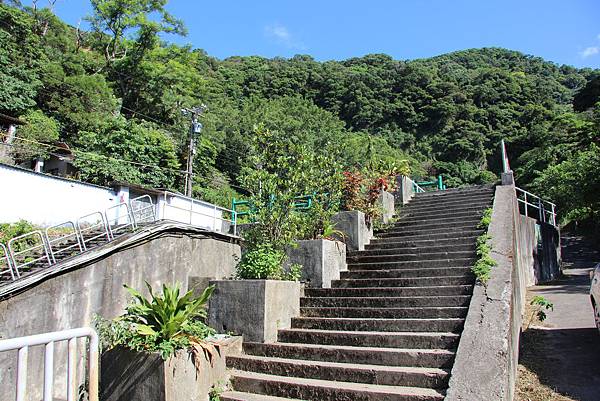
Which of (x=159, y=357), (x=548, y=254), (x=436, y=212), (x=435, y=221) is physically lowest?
(x=159, y=357)

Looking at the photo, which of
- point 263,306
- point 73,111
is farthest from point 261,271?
point 73,111

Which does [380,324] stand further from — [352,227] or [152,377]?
[352,227]

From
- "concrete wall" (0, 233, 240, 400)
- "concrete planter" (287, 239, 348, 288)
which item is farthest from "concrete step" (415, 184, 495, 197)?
"concrete wall" (0, 233, 240, 400)

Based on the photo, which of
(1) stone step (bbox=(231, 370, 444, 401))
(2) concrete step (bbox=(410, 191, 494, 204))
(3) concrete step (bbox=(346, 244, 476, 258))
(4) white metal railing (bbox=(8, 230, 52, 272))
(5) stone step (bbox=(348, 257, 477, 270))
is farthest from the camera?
(2) concrete step (bbox=(410, 191, 494, 204))

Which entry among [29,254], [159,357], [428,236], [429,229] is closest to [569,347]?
[428,236]

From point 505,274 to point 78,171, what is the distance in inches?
922

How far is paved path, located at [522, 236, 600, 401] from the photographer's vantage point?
198 inches

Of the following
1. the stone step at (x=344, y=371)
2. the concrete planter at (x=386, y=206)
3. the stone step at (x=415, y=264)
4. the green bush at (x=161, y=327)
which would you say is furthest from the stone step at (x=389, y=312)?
the concrete planter at (x=386, y=206)

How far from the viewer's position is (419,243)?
27.7 ft

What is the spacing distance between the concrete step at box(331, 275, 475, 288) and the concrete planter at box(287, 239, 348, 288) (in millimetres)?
260

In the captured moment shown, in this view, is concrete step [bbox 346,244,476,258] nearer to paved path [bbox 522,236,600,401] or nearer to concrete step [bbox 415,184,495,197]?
paved path [bbox 522,236,600,401]

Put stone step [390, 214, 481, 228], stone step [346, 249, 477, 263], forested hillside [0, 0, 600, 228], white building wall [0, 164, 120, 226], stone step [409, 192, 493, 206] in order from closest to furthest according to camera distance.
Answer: stone step [346, 249, 477, 263] < stone step [390, 214, 481, 228] < stone step [409, 192, 493, 206] < white building wall [0, 164, 120, 226] < forested hillside [0, 0, 600, 228]

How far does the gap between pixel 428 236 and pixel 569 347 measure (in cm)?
321

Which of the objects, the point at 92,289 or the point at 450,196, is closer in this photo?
the point at 92,289
